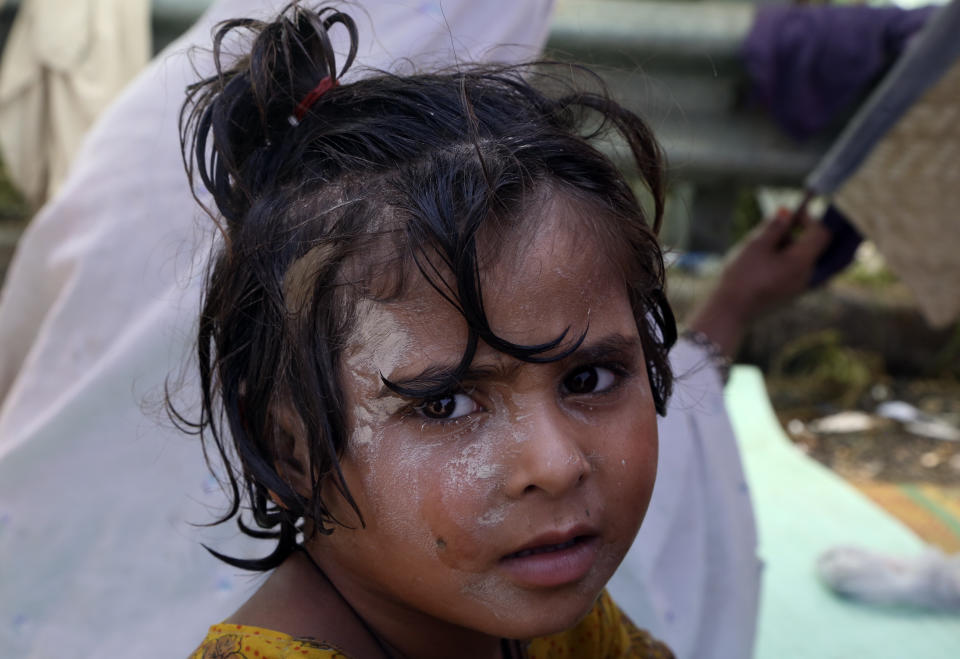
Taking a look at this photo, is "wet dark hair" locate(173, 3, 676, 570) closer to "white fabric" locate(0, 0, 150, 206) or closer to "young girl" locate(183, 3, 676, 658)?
"young girl" locate(183, 3, 676, 658)

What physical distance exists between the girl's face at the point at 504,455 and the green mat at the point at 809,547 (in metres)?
1.52

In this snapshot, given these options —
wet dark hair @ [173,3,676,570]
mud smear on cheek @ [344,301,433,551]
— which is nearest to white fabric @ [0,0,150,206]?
wet dark hair @ [173,3,676,570]

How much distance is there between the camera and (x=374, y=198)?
3.02ft

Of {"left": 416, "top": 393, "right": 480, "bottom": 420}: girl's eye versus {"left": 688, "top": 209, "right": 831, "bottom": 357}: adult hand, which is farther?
{"left": 688, "top": 209, "right": 831, "bottom": 357}: adult hand

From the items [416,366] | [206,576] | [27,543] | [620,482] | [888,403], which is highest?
[416,366]

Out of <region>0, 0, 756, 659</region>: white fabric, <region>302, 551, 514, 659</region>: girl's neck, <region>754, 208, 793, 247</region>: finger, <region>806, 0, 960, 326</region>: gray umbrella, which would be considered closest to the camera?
<region>302, 551, 514, 659</region>: girl's neck

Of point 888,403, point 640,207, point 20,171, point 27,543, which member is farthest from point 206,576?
point 888,403

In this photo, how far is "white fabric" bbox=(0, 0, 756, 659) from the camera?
1.38 m

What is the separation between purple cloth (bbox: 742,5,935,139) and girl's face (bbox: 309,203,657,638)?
111 inches

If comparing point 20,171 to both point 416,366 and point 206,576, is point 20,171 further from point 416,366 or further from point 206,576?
point 416,366

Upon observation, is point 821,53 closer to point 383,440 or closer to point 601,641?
point 601,641

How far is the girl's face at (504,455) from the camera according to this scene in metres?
0.86

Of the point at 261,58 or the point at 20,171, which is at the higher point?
the point at 261,58

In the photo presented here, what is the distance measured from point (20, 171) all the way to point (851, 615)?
119 inches
